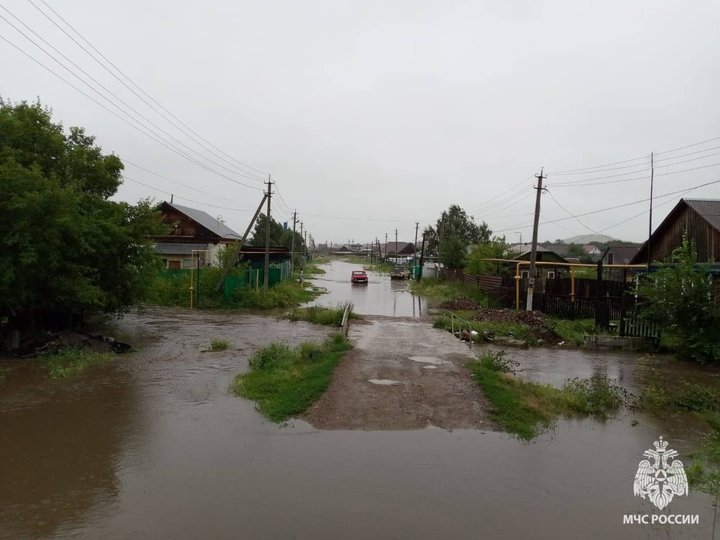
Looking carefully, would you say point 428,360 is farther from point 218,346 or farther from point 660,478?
point 660,478

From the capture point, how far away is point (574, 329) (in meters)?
17.9

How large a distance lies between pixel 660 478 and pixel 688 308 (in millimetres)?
9396

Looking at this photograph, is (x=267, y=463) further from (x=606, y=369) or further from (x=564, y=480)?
(x=606, y=369)

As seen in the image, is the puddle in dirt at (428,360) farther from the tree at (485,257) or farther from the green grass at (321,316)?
the tree at (485,257)

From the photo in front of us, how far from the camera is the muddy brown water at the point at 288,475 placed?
5.04 meters

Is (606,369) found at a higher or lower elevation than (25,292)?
lower

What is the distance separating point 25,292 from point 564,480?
12194mm

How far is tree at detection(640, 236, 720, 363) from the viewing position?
1373cm

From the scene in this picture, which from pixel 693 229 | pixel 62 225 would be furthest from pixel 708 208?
pixel 62 225

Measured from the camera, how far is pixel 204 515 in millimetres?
5141

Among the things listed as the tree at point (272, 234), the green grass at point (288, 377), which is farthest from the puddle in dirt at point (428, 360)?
the tree at point (272, 234)

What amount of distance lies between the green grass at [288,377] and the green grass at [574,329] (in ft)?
25.4

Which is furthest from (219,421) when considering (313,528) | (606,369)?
(606,369)

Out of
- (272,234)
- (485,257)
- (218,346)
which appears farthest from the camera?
(272,234)
